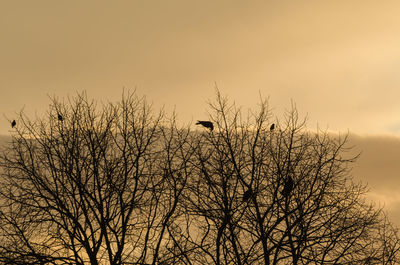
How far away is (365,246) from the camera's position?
1764cm

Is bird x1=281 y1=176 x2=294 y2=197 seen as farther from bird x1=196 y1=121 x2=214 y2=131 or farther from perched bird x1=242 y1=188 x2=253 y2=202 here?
bird x1=196 y1=121 x2=214 y2=131

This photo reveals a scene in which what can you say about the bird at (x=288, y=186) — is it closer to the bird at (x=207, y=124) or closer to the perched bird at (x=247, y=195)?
the perched bird at (x=247, y=195)

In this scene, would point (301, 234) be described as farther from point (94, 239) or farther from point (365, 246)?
point (94, 239)

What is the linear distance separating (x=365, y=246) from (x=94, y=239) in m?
9.04

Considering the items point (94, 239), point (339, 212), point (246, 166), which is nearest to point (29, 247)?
point (94, 239)

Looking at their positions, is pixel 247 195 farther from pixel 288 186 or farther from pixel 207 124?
pixel 207 124

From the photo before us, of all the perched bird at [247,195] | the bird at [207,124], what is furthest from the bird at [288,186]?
the bird at [207,124]

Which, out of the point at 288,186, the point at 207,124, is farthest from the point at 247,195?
the point at 207,124

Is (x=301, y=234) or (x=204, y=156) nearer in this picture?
(x=301, y=234)

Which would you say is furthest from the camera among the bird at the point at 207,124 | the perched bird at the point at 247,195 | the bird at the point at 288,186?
the bird at the point at 207,124

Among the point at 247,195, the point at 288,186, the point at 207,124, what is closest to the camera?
the point at 288,186

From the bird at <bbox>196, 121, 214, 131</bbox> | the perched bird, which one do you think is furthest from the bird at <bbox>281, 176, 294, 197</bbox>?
the bird at <bbox>196, 121, 214, 131</bbox>

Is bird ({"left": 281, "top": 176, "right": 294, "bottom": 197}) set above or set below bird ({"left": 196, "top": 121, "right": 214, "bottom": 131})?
below

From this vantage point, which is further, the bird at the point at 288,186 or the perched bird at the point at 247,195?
the perched bird at the point at 247,195
